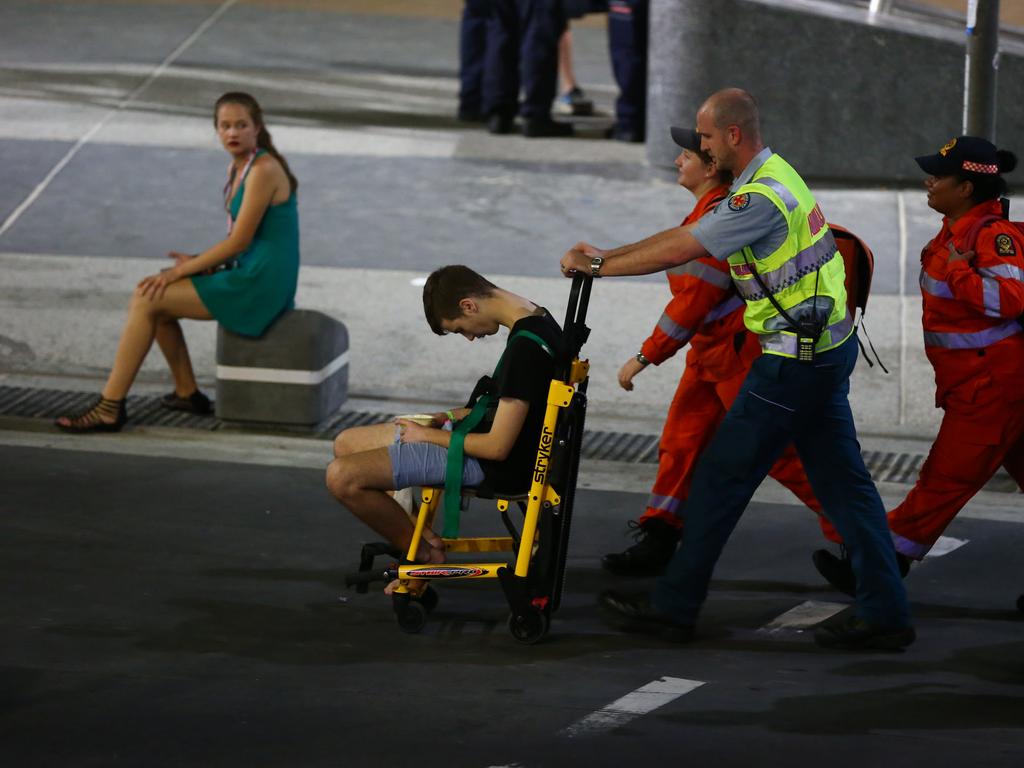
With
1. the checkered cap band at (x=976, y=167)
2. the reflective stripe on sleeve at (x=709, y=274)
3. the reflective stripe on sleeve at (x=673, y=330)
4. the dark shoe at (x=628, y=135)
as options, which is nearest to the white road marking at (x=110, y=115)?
the dark shoe at (x=628, y=135)

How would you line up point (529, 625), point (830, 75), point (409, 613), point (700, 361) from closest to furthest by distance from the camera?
point (529, 625), point (409, 613), point (700, 361), point (830, 75)

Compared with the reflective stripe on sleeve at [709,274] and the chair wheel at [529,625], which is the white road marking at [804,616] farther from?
the reflective stripe on sleeve at [709,274]

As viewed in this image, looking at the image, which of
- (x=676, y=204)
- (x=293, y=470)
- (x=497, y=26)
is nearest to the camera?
(x=293, y=470)

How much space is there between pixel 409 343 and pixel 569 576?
3165mm

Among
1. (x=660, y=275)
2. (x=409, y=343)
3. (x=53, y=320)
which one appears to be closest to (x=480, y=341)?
(x=409, y=343)

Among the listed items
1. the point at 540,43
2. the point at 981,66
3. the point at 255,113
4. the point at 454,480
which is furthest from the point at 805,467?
the point at 540,43

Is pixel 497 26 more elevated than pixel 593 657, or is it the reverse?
pixel 497 26

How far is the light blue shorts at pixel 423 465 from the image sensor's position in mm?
5969

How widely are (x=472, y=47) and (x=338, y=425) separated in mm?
5890

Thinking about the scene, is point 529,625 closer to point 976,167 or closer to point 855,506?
point 855,506

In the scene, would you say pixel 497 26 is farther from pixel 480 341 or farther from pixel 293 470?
pixel 293 470

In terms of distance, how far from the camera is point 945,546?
7164 mm

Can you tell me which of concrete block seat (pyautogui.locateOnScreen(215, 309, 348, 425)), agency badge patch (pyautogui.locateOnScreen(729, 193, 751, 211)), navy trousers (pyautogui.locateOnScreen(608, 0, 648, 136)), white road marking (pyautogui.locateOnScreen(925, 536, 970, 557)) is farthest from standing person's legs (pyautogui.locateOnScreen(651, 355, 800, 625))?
navy trousers (pyautogui.locateOnScreen(608, 0, 648, 136))

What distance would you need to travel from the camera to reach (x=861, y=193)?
476 inches
